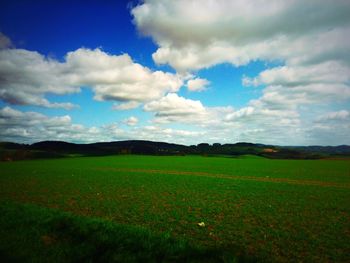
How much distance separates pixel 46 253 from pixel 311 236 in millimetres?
10779

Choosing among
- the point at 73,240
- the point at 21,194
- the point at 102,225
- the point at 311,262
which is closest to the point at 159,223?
the point at 102,225

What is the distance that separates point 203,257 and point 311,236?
619 cm

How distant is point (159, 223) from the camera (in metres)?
11.8

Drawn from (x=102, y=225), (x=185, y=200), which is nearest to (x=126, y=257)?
(x=102, y=225)

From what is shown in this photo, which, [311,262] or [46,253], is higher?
[46,253]

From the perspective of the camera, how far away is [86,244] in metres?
7.68

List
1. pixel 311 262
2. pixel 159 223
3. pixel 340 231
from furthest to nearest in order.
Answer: pixel 159 223
pixel 340 231
pixel 311 262

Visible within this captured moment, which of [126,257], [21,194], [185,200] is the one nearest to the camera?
[126,257]

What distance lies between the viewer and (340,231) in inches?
437

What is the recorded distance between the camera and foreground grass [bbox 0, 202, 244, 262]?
6.79 metres

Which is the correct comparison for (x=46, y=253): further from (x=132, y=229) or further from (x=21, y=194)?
(x=21, y=194)

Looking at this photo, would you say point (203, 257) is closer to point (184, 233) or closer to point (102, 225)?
point (184, 233)

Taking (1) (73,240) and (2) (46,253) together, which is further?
(1) (73,240)

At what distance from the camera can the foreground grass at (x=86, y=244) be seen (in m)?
6.79
